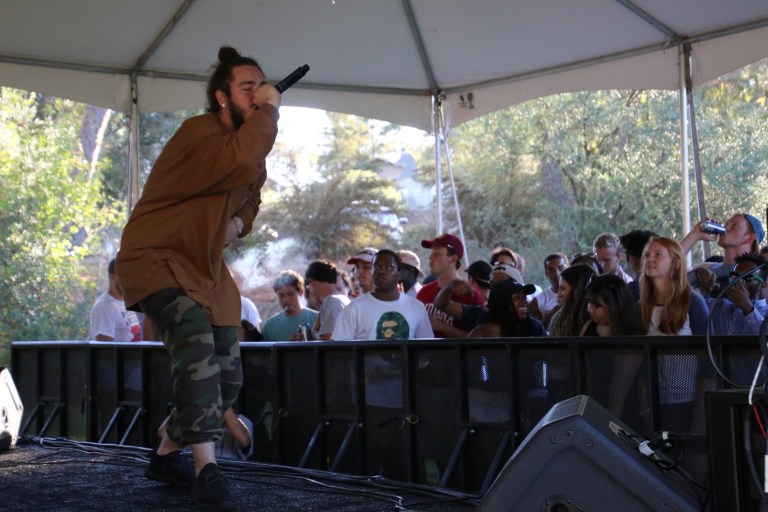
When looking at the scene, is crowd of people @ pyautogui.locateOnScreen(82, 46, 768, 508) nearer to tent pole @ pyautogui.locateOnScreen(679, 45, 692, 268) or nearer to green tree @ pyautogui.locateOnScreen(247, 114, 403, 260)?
tent pole @ pyautogui.locateOnScreen(679, 45, 692, 268)

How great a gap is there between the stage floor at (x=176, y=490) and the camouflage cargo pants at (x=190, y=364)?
28 cm

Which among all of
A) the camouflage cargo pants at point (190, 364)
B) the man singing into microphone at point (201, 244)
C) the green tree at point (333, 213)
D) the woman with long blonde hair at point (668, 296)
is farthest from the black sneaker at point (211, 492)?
the green tree at point (333, 213)

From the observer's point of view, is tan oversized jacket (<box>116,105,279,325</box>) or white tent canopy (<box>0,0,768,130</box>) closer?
tan oversized jacket (<box>116,105,279,325</box>)

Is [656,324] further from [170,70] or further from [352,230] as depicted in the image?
[352,230]

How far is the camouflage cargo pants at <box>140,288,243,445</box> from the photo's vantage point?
11.1 ft

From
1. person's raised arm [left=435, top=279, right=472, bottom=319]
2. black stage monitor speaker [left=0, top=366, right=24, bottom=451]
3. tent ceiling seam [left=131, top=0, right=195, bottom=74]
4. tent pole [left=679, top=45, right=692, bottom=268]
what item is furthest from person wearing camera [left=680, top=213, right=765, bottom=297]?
black stage monitor speaker [left=0, top=366, right=24, bottom=451]

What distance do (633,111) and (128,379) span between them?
16673mm

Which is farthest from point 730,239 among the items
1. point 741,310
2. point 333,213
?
point 333,213

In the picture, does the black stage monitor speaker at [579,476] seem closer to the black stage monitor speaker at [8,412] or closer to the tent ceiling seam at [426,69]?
the black stage monitor speaker at [8,412]

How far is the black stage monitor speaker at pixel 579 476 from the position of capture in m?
2.46

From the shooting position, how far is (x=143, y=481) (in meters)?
4.03

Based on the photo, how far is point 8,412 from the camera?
540 centimetres

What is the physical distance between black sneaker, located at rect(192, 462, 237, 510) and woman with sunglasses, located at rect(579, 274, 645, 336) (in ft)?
6.61

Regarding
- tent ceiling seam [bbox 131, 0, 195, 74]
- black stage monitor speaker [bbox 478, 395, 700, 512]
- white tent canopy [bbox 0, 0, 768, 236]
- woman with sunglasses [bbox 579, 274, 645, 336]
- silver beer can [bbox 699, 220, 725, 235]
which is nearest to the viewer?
black stage monitor speaker [bbox 478, 395, 700, 512]
